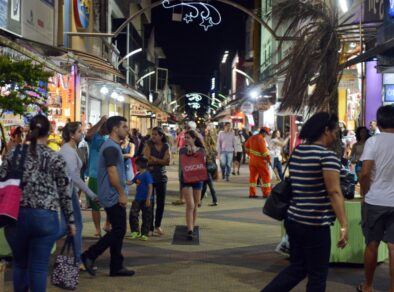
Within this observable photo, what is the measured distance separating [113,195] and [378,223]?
9.09 feet

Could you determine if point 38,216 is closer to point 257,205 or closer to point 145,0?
point 257,205

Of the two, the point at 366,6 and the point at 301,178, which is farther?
the point at 366,6

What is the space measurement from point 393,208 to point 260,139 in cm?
981

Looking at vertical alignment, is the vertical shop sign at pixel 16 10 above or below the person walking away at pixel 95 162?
above

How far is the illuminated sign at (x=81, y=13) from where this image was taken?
79.2 feet

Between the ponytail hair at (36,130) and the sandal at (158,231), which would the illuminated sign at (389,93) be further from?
the ponytail hair at (36,130)

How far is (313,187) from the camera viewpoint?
5074 millimetres

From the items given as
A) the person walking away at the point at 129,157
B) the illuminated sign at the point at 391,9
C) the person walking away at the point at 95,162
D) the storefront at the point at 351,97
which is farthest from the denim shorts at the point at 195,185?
the storefront at the point at 351,97

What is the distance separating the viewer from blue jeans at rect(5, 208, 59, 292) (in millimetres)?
5039

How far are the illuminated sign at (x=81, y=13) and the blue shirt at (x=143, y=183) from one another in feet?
50.7

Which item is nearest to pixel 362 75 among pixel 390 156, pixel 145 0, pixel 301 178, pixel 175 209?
pixel 175 209

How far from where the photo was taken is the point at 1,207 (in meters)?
4.79

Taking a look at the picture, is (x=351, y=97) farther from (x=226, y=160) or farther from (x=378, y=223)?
(x=378, y=223)

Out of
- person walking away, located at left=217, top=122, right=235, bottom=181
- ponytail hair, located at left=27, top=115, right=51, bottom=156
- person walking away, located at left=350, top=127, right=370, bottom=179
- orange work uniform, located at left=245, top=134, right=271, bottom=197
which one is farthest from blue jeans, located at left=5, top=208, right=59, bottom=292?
person walking away, located at left=217, top=122, right=235, bottom=181
